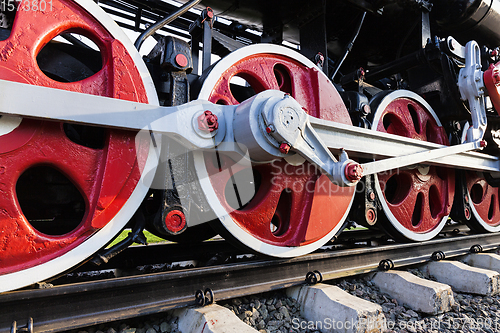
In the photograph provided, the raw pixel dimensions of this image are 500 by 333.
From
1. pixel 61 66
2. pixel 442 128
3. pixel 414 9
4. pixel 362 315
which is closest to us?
pixel 362 315

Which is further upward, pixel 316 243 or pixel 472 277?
pixel 316 243

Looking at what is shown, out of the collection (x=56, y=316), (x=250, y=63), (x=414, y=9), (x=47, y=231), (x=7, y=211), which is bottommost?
(x=56, y=316)

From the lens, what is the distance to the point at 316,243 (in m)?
1.81

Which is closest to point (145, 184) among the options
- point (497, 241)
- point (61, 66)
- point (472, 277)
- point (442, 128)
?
point (61, 66)

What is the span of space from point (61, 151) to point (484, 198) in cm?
374

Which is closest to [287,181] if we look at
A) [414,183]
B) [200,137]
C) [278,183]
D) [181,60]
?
[278,183]

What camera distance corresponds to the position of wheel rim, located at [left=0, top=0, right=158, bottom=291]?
1073 millimetres

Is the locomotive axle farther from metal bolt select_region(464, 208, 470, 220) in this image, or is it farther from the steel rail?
metal bolt select_region(464, 208, 470, 220)

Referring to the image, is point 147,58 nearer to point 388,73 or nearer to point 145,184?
point 145,184

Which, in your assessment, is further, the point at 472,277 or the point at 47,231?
the point at 472,277

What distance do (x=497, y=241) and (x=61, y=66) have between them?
3.84m

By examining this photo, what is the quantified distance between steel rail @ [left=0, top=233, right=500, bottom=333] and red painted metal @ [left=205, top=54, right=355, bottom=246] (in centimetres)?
16

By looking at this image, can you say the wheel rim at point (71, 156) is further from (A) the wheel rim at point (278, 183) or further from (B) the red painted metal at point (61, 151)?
(A) the wheel rim at point (278, 183)

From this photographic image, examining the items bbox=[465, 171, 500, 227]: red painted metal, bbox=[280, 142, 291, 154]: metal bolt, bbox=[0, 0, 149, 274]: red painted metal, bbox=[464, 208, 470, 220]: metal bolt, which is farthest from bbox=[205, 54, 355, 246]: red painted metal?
bbox=[465, 171, 500, 227]: red painted metal
